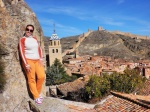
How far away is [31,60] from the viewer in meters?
5.60

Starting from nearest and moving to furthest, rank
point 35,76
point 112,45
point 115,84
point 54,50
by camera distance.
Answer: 1. point 35,76
2. point 115,84
3. point 54,50
4. point 112,45

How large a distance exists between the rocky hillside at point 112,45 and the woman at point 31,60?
2631 inches

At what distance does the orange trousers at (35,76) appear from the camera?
5609 mm

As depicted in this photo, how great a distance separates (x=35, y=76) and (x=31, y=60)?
0.45 meters

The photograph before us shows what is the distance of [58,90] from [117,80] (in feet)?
27.4

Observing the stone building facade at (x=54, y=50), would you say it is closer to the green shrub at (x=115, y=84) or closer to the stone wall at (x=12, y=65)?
the green shrub at (x=115, y=84)

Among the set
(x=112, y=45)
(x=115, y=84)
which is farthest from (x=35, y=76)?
(x=112, y=45)

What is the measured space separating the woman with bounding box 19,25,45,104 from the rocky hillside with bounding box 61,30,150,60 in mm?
66815

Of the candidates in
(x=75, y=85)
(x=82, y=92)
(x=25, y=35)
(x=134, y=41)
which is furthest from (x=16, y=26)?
(x=134, y=41)

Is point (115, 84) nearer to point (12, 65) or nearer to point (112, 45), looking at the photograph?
point (12, 65)

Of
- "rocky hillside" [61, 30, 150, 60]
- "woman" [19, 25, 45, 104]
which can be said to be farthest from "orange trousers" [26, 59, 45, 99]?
"rocky hillside" [61, 30, 150, 60]

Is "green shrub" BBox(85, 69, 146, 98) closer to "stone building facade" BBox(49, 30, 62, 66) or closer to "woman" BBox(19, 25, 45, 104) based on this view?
"woman" BBox(19, 25, 45, 104)

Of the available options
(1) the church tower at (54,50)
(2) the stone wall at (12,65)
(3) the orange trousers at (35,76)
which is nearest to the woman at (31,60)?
(3) the orange trousers at (35,76)

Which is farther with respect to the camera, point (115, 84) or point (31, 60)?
point (115, 84)
